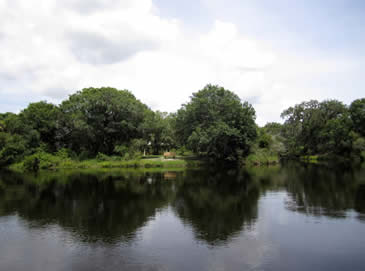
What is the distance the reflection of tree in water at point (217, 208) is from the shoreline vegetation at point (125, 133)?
27246 millimetres

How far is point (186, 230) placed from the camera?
15.8 meters

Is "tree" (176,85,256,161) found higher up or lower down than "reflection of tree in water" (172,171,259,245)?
higher up

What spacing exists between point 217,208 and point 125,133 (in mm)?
47348

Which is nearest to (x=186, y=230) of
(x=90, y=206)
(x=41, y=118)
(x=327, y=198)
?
(x=90, y=206)

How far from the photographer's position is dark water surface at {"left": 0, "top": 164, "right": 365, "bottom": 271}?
11.8m

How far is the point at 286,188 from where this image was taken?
29.6 m

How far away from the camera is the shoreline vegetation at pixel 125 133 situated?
185 ft

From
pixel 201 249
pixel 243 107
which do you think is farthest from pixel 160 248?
pixel 243 107

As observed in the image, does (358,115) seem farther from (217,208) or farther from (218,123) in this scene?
(217,208)

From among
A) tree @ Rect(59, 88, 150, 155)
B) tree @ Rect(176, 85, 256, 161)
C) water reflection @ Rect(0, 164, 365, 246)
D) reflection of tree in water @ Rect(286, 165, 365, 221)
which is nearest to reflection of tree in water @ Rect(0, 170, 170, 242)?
water reflection @ Rect(0, 164, 365, 246)

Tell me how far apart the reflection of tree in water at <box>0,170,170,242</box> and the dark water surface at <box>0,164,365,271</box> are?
7 cm

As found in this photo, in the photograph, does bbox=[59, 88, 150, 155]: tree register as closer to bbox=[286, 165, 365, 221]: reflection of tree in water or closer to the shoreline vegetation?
the shoreline vegetation

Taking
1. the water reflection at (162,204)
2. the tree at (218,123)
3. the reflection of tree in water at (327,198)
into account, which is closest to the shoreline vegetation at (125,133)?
the tree at (218,123)

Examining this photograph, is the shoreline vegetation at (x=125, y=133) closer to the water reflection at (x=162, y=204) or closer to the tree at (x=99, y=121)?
the tree at (x=99, y=121)
